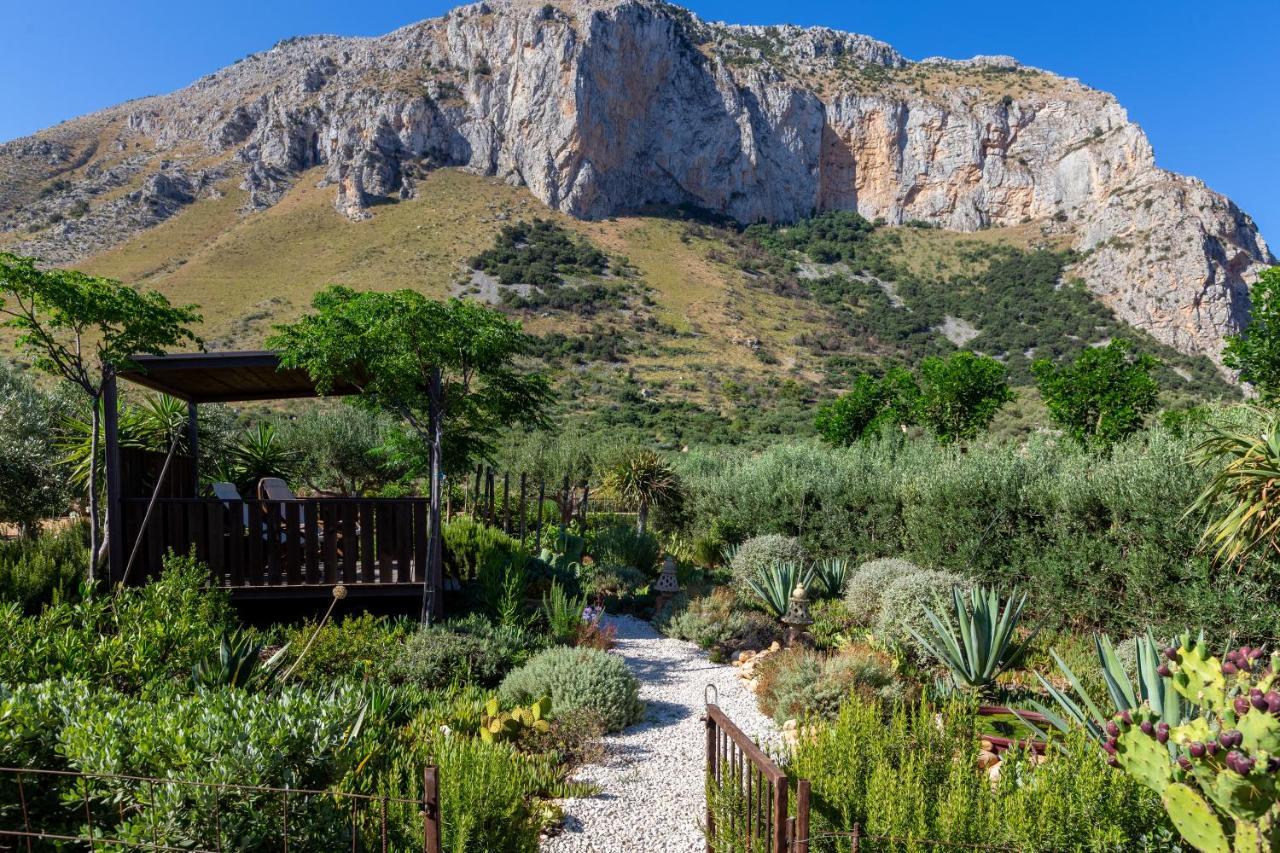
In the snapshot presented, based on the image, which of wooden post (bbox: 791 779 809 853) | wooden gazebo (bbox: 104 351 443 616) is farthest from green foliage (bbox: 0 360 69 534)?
wooden post (bbox: 791 779 809 853)

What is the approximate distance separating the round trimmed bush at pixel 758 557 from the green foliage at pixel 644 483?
3264 millimetres

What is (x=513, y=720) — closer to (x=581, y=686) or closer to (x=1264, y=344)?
(x=581, y=686)

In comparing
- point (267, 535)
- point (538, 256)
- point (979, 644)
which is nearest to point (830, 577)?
point (979, 644)

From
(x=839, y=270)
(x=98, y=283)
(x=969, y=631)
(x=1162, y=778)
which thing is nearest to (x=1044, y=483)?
(x=969, y=631)

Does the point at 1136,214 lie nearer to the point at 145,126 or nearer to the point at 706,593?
the point at 706,593

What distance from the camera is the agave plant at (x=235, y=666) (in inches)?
178

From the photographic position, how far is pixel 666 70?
76.4 metres

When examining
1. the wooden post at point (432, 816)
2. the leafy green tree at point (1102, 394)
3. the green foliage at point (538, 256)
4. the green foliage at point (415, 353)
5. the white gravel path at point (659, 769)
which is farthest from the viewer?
the green foliage at point (538, 256)

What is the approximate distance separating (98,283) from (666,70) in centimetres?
7866

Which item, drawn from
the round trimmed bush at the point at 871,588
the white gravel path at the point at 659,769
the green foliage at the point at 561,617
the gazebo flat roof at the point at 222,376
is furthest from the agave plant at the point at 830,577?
the gazebo flat roof at the point at 222,376

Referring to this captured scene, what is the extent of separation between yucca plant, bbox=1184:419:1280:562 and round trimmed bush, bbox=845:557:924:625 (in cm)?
295

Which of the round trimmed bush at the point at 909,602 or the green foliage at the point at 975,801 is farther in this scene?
the round trimmed bush at the point at 909,602

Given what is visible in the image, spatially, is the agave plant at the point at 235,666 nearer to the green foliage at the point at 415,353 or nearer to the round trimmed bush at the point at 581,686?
the round trimmed bush at the point at 581,686

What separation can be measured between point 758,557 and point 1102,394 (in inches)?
460
